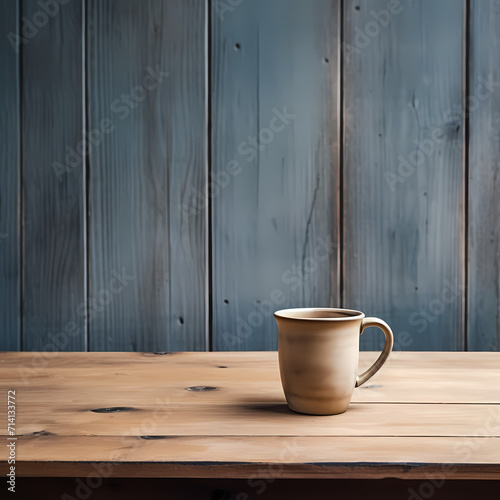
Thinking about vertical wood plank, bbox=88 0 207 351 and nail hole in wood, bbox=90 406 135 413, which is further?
vertical wood plank, bbox=88 0 207 351

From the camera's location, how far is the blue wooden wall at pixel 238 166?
36.2 inches

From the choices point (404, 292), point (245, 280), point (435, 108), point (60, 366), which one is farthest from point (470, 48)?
point (60, 366)

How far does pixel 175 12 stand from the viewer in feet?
3.01
